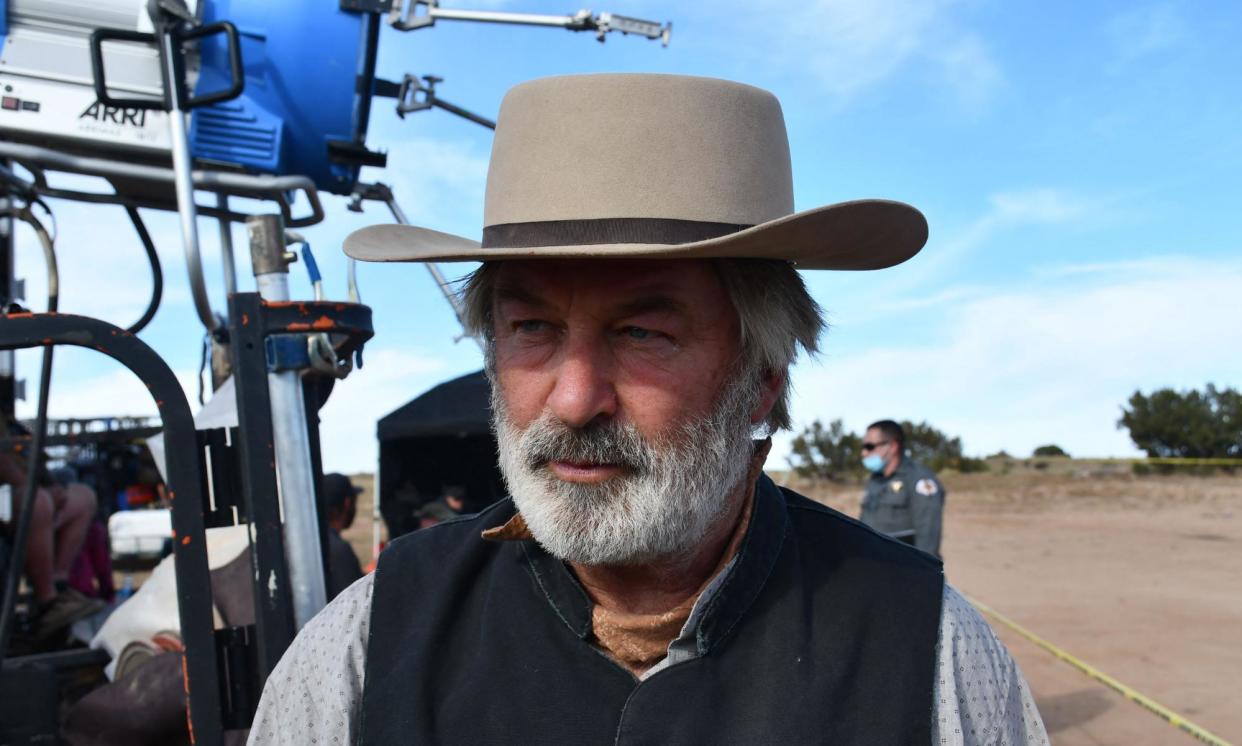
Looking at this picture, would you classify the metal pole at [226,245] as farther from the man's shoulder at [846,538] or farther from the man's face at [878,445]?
the man's face at [878,445]

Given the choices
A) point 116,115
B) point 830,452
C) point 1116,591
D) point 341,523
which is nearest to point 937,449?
point 830,452

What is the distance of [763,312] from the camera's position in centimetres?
173

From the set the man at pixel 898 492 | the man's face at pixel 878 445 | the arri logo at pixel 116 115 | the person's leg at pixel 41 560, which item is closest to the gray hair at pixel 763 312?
the arri logo at pixel 116 115

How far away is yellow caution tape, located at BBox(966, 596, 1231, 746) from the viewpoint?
5.60 meters

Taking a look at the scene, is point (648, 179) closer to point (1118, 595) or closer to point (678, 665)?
point (678, 665)

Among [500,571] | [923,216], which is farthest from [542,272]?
[923,216]

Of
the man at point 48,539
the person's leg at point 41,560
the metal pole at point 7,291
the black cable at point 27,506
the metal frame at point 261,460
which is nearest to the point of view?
the metal frame at point 261,460

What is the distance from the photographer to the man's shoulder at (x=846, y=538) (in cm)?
174

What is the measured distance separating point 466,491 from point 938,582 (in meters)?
7.62

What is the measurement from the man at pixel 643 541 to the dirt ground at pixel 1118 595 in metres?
4.91

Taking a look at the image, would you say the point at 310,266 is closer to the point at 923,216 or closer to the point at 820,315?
the point at 820,315

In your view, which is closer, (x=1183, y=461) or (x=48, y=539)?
(x=48, y=539)

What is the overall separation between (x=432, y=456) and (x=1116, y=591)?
7459mm

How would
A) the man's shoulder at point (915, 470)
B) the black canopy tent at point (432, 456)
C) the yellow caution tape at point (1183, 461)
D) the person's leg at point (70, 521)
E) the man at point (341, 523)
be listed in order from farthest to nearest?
1. the yellow caution tape at point (1183, 461)
2. the black canopy tent at point (432, 456)
3. the man's shoulder at point (915, 470)
4. the person's leg at point (70, 521)
5. the man at point (341, 523)
